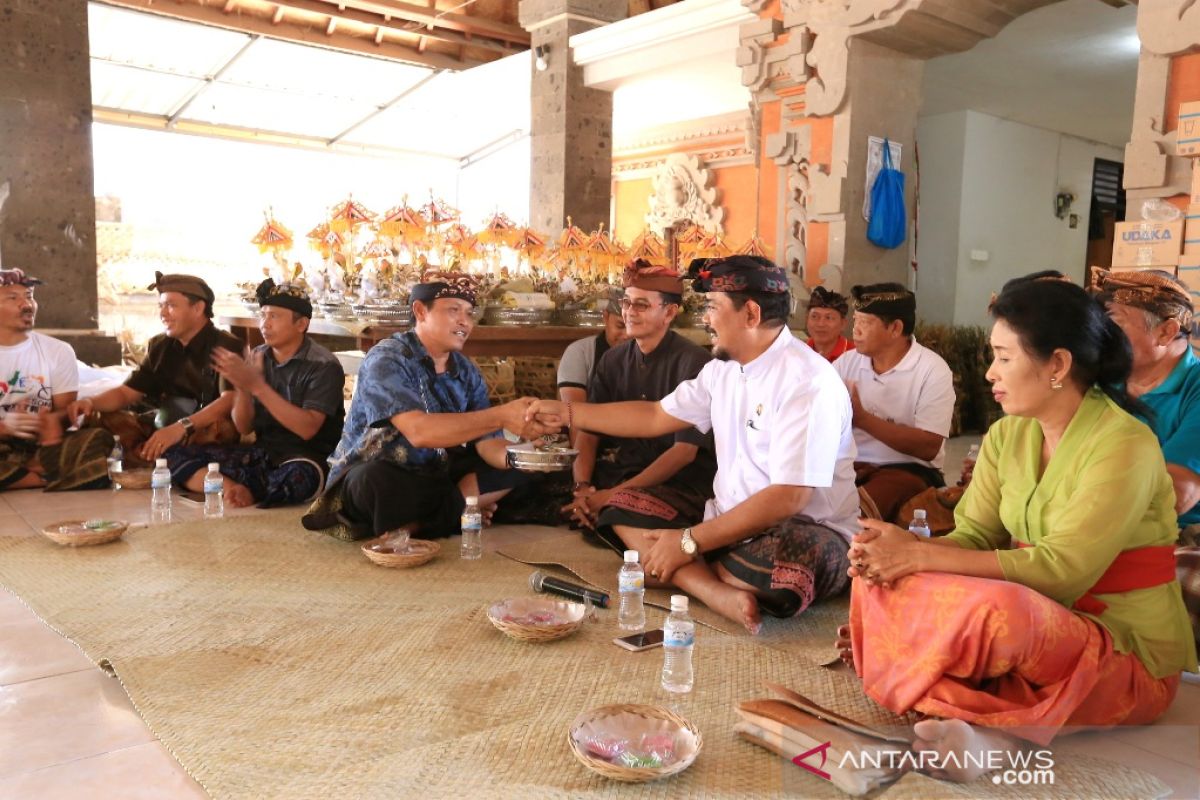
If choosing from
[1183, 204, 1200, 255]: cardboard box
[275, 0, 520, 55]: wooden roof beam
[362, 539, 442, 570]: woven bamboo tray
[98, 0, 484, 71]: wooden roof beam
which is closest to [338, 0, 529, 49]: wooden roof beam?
[275, 0, 520, 55]: wooden roof beam

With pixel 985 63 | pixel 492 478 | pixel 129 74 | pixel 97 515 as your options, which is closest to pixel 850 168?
pixel 985 63

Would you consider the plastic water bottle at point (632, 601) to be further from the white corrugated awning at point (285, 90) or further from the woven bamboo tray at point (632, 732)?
the white corrugated awning at point (285, 90)

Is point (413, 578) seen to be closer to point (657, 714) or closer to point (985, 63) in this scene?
point (657, 714)

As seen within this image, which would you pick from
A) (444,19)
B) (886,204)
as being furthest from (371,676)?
(444,19)

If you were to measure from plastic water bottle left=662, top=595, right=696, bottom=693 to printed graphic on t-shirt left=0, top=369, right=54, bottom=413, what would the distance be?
3.94 metres

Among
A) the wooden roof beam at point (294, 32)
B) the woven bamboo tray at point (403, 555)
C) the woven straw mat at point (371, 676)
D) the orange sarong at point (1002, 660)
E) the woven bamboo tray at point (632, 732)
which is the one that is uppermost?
the wooden roof beam at point (294, 32)

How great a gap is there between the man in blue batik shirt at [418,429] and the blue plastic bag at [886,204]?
15.0ft

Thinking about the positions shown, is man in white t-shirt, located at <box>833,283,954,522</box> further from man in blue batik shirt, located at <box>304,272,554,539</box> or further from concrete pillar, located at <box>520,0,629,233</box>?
concrete pillar, located at <box>520,0,629,233</box>

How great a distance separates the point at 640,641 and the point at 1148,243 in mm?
4066

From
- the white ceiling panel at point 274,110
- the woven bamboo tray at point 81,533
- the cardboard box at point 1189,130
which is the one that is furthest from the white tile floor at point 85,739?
the white ceiling panel at point 274,110

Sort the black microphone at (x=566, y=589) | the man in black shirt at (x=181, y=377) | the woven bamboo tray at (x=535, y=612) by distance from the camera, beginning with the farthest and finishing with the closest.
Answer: the man in black shirt at (x=181, y=377) < the black microphone at (x=566, y=589) < the woven bamboo tray at (x=535, y=612)

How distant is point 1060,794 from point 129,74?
585 inches

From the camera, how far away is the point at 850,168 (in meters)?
7.38

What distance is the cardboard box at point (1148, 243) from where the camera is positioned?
5004 mm
